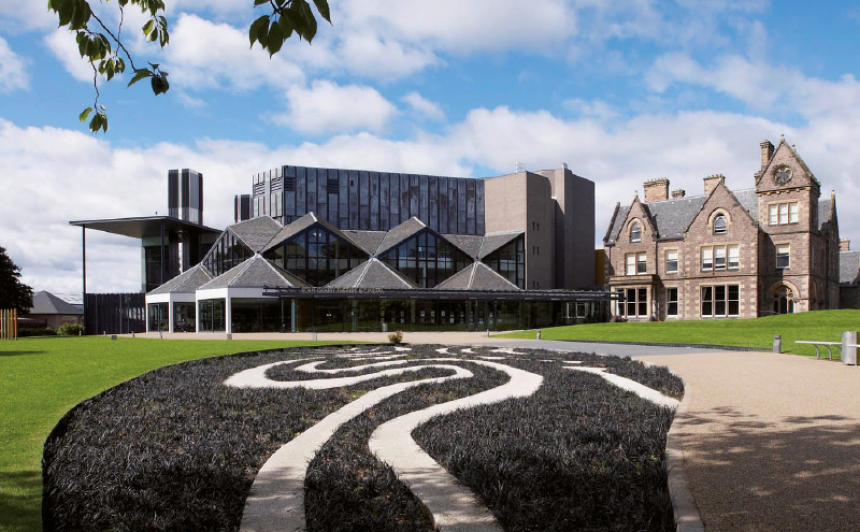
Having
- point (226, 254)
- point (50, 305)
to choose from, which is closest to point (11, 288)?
point (226, 254)

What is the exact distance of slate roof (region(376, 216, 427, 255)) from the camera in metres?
58.9

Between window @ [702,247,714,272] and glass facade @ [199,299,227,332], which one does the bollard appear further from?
glass facade @ [199,299,227,332]

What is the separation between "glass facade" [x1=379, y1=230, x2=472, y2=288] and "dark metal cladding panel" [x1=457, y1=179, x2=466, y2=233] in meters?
8.01

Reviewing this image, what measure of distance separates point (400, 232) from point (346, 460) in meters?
54.5

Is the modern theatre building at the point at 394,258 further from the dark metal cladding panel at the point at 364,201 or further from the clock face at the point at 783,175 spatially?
the clock face at the point at 783,175

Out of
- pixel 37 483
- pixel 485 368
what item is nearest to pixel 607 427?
pixel 37 483

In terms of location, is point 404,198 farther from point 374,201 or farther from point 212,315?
point 212,315

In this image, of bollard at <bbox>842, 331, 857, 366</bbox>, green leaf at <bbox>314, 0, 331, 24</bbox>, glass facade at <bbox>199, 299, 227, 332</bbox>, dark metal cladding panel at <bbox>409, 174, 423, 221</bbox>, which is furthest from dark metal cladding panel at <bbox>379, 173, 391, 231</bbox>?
green leaf at <bbox>314, 0, 331, 24</bbox>

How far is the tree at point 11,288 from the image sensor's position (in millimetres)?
60031

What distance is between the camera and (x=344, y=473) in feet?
24.0

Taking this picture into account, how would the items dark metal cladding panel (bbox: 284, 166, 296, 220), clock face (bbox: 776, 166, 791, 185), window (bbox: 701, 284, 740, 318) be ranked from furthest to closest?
dark metal cladding panel (bbox: 284, 166, 296, 220)
window (bbox: 701, 284, 740, 318)
clock face (bbox: 776, 166, 791, 185)

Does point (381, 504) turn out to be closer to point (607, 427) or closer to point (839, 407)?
point (607, 427)

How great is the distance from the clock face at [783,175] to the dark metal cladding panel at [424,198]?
33.7 meters

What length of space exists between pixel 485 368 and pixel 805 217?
41454mm
